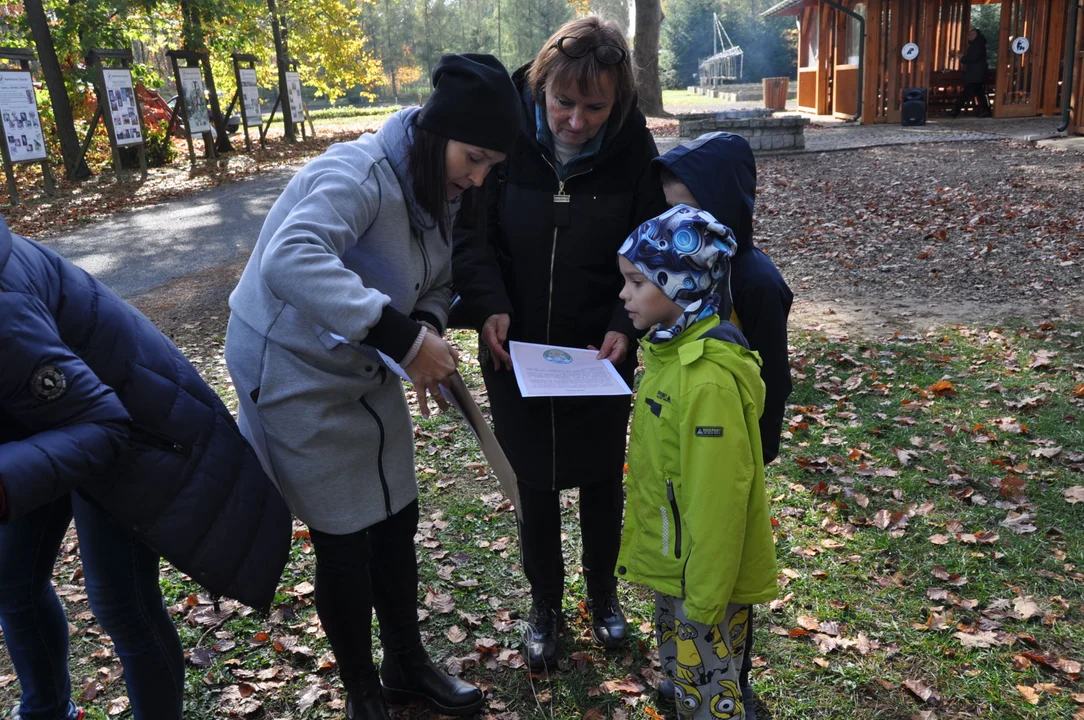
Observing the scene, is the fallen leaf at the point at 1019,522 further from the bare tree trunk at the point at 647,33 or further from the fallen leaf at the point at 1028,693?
the bare tree trunk at the point at 647,33

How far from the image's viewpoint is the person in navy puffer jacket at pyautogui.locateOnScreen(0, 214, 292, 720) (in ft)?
5.83

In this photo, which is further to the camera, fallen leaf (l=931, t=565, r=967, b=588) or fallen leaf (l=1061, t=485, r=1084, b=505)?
fallen leaf (l=1061, t=485, r=1084, b=505)

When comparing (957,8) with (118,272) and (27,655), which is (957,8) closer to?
(118,272)

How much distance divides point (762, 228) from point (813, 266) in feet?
7.01

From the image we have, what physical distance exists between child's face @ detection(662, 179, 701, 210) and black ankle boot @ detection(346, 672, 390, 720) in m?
1.74

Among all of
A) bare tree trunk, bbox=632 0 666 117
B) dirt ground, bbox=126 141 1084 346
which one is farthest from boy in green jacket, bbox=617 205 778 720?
bare tree trunk, bbox=632 0 666 117

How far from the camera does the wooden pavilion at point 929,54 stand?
20672mm

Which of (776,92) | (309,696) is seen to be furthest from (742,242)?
(776,92)

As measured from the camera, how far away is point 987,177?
12.9 m

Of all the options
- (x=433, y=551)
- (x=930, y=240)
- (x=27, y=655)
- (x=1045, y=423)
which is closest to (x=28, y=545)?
(x=27, y=655)

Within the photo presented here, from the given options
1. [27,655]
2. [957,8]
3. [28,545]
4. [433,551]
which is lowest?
[433,551]

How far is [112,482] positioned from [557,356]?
1.30m

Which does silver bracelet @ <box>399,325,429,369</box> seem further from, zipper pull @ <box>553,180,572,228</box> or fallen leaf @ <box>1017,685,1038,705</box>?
fallen leaf @ <box>1017,685,1038,705</box>

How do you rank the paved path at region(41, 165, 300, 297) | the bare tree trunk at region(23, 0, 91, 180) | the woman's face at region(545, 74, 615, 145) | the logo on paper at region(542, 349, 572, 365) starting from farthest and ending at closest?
1. the bare tree trunk at region(23, 0, 91, 180)
2. the paved path at region(41, 165, 300, 297)
3. the logo on paper at region(542, 349, 572, 365)
4. the woman's face at region(545, 74, 615, 145)
